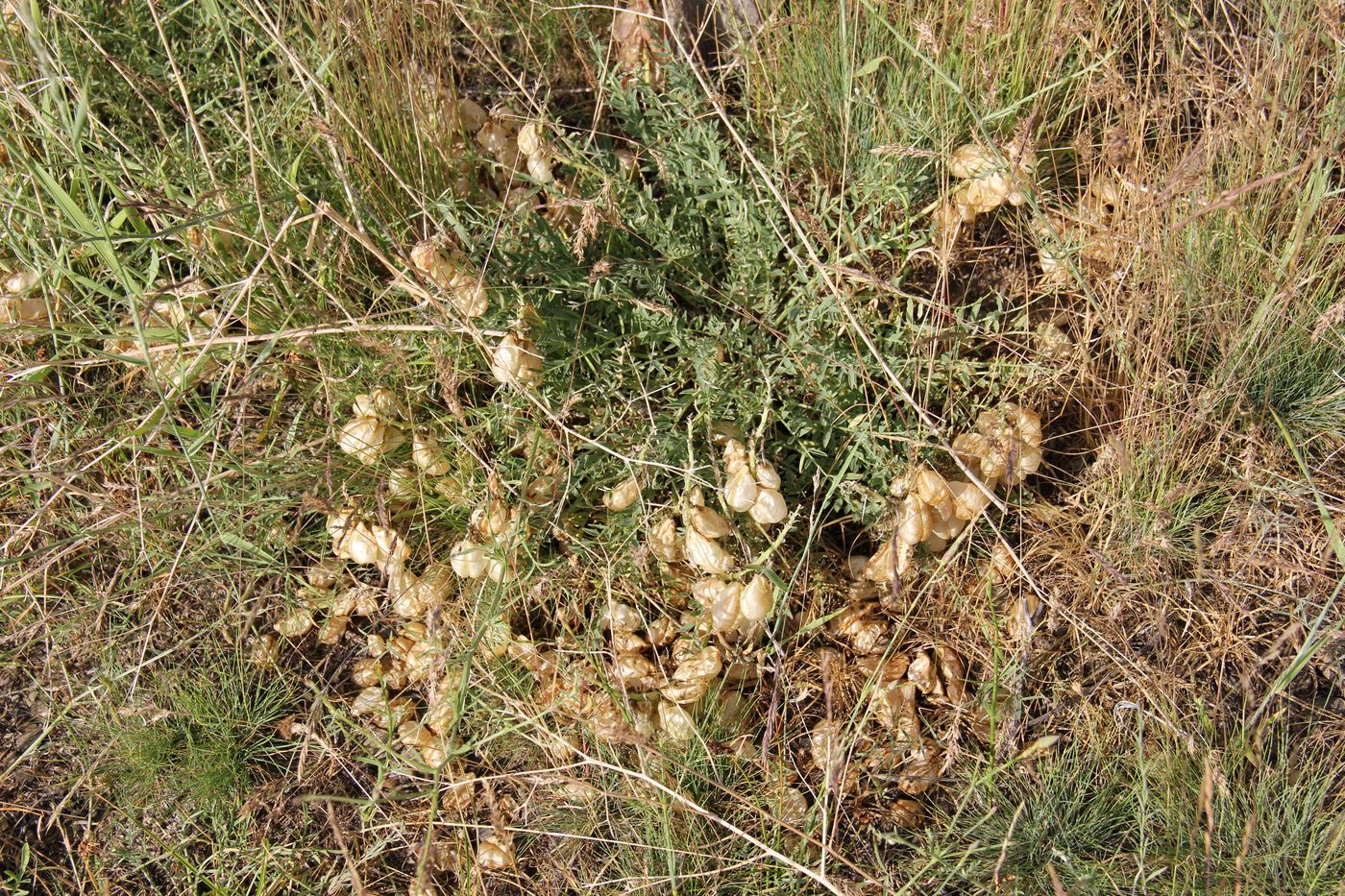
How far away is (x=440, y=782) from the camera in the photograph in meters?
1.84

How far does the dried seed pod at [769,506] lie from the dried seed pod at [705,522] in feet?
0.21

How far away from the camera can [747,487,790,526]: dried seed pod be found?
162 cm

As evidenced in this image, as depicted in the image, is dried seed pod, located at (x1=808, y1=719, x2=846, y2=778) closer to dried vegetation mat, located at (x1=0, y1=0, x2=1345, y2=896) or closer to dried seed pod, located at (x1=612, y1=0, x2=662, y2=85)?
dried vegetation mat, located at (x1=0, y1=0, x2=1345, y2=896)

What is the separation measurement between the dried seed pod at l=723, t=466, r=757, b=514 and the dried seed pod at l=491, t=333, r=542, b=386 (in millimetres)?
385

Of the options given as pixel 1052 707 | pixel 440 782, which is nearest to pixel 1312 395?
pixel 1052 707

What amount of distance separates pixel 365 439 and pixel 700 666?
2.42 feet

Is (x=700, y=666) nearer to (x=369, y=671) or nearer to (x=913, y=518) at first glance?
(x=913, y=518)

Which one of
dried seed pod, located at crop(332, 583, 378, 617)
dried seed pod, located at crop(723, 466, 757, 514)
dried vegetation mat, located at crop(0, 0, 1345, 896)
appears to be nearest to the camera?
dried seed pod, located at crop(723, 466, 757, 514)

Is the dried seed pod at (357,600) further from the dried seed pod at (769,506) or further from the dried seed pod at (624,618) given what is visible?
the dried seed pod at (769,506)

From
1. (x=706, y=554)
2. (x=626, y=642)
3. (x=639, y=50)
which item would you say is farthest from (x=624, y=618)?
(x=639, y=50)

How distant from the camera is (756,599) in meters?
1.63

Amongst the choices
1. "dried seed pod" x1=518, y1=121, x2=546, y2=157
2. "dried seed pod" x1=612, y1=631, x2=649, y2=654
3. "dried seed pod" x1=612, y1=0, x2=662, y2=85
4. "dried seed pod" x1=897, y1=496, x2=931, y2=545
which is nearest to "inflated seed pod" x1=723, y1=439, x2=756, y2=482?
"dried seed pod" x1=897, y1=496, x2=931, y2=545

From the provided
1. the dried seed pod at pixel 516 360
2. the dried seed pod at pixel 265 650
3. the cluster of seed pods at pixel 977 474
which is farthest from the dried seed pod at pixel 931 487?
the dried seed pod at pixel 265 650

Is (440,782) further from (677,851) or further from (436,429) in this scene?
(436,429)
